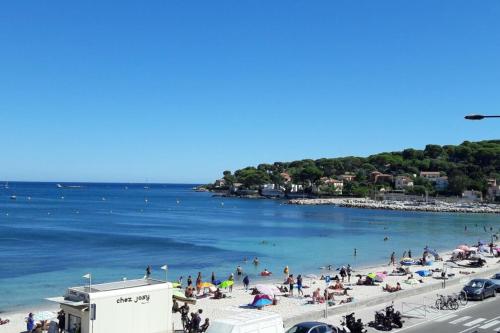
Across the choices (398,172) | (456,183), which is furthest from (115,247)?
(398,172)

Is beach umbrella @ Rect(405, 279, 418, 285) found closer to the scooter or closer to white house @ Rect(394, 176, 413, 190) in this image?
the scooter

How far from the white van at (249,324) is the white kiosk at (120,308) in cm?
280

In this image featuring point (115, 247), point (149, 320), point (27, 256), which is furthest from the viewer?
point (115, 247)

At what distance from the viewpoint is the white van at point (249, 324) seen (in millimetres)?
12023

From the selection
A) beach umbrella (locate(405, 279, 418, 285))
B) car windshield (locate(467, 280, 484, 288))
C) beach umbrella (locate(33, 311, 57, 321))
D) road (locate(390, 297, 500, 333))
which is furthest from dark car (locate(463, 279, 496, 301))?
beach umbrella (locate(33, 311, 57, 321))

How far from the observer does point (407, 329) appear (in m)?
17.4

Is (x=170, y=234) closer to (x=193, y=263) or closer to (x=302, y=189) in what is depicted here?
(x=193, y=263)

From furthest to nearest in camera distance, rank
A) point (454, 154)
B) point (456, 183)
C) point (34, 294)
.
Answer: point (454, 154) → point (456, 183) → point (34, 294)

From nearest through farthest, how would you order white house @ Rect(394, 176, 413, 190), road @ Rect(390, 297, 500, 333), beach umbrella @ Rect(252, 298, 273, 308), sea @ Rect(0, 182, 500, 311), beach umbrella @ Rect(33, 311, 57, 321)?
road @ Rect(390, 297, 500, 333), beach umbrella @ Rect(33, 311, 57, 321), beach umbrella @ Rect(252, 298, 273, 308), sea @ Rect(0, 182, 500, 311), white house @ Rect(394, 176, 413, 190)

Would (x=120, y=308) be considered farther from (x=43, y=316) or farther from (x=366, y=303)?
(x=366, y=303)

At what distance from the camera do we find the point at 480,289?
2244 centimetres

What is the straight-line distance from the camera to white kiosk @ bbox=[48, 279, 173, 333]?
44.8 feet

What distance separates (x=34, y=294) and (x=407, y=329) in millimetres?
21289

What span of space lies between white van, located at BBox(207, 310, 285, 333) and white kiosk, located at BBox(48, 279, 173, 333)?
280cm
